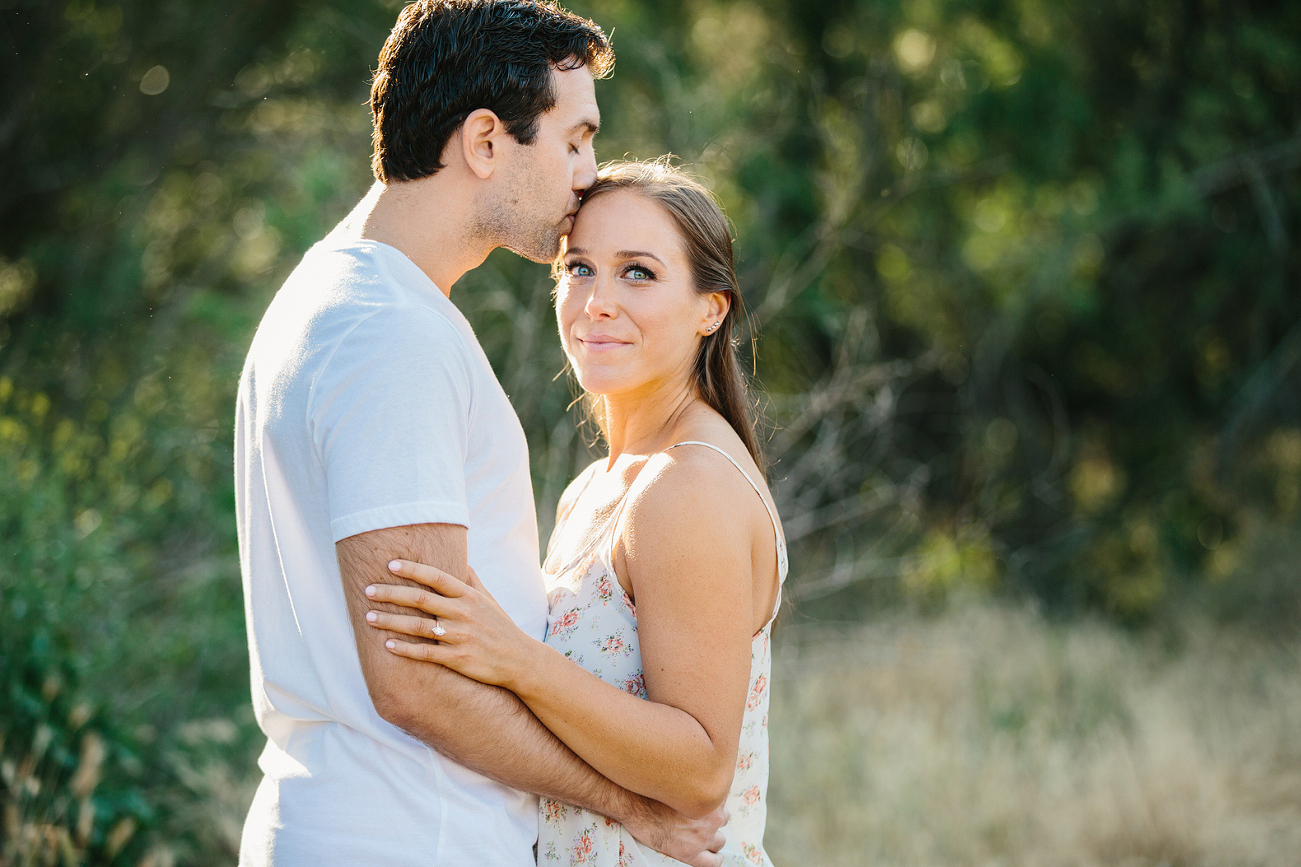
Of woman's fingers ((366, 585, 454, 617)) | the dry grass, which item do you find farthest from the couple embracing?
the dry grass

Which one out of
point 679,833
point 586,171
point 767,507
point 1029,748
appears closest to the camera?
point 679,833

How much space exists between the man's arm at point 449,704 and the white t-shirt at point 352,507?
1.5 inches

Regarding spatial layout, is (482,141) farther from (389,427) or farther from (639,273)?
(389,427)

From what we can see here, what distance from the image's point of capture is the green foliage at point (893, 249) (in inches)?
235

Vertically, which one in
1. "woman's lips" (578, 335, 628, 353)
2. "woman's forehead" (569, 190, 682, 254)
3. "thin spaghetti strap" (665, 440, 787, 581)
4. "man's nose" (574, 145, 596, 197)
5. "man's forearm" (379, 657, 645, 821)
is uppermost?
"man's nose" (574, 145, 596, 197)

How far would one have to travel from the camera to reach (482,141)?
5.91 feet

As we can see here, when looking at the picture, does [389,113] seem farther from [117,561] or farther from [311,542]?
[117,561]

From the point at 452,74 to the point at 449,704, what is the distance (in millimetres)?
1065

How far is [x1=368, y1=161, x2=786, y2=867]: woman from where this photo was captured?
1.63 meters

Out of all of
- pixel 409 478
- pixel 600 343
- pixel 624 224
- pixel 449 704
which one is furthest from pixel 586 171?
pixel 449 704

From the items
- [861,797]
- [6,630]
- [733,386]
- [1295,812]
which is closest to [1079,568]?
[1295,812]

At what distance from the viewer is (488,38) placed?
1.77 m

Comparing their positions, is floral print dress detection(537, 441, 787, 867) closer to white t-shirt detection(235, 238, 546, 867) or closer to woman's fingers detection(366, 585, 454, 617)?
white t-shirt detection(235, 238, 546, 867)

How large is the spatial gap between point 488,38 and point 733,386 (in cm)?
93
